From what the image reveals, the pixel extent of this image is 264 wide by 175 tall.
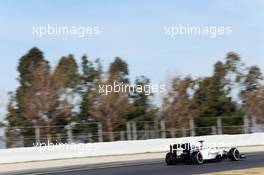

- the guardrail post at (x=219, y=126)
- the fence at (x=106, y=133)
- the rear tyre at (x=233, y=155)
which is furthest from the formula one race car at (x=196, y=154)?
the guardrail post at (x=219, y=126)

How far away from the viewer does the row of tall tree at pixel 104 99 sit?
3972 cm

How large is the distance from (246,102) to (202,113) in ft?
13.4

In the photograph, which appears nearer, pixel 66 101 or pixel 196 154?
pixel 196 154

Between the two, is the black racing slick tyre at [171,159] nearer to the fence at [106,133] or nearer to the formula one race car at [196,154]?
the formula one race car at [196,154]

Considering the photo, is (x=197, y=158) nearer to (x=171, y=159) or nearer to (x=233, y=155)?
(x=171, y=159)

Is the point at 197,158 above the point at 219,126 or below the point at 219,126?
below

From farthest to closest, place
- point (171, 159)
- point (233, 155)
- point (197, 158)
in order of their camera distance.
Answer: point (233, 155), point (171, 159), point (197, 158)

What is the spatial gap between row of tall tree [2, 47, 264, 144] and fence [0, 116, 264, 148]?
1.82 feet

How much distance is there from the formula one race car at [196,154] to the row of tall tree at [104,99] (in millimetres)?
10101

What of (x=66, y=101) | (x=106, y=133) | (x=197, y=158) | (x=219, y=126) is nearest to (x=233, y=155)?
(x=197, y=158)

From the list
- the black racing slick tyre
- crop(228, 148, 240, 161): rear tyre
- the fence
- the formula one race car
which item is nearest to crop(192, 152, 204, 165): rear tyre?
the formula one race car

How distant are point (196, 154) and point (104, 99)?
22.4 m

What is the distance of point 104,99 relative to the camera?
137 ft

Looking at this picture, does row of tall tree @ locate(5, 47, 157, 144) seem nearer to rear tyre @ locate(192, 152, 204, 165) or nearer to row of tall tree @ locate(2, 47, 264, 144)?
row of tall tree @ locate(2, 47, 264, 144)
